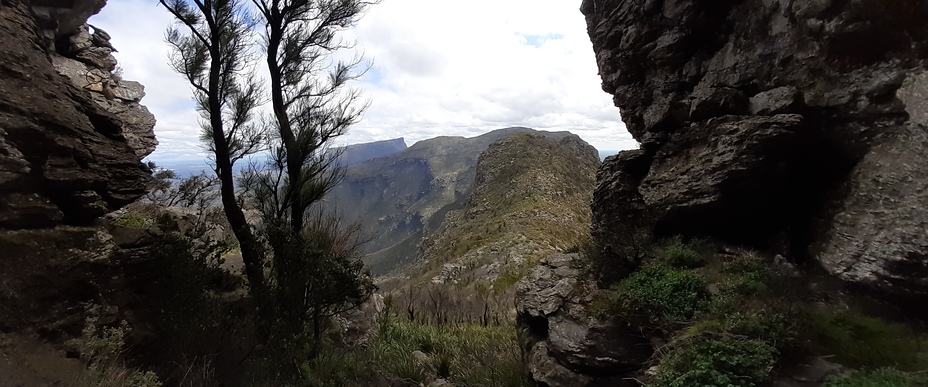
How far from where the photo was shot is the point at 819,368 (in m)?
4.28

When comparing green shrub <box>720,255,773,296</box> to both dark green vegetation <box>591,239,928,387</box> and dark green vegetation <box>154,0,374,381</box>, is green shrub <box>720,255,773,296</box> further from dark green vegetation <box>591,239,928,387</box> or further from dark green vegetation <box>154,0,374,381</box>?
dark green vegetation <box>154,0,374,381</box>

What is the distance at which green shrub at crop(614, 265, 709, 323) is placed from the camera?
5.46 metres

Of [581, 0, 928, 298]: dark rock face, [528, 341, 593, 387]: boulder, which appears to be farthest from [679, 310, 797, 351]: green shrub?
[528, 341, 593, 387]: boulder

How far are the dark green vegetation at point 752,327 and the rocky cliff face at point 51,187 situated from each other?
644 cm

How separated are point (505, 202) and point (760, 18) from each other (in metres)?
28.4

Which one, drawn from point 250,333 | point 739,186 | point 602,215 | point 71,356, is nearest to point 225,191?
point 250,333

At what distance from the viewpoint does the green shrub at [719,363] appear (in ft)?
14.0

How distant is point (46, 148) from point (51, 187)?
453mm

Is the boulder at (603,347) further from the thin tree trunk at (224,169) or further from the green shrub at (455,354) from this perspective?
the thin tree trunk at (224,169)

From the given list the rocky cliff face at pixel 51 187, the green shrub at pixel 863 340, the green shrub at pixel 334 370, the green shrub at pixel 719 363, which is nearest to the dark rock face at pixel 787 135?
the green shrub at pixel 863 340

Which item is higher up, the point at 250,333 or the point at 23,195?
the point at 23,195

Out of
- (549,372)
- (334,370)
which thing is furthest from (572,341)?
(334,370)

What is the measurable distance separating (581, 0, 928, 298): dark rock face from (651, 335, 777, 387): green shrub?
5.51ft

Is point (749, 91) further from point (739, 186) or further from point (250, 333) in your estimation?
point (250, 333)
